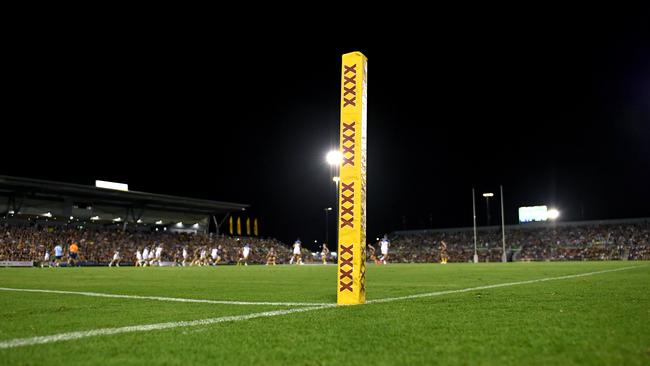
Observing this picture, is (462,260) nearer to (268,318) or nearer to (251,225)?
(251,225)

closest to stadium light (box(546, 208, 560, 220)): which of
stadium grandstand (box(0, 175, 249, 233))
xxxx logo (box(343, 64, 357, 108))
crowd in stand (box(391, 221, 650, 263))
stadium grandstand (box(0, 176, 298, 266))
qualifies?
crowd in stand (box(391, 221, 650, 263))

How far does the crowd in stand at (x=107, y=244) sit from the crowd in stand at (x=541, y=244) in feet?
60.4

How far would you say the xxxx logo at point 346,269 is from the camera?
7043 mm

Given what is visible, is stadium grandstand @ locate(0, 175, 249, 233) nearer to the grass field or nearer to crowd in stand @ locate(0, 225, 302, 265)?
crowd in stand @ locate(0, 225, 302, 265)

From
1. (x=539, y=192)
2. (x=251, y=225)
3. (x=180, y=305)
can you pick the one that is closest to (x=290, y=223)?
(x=251, y=225)

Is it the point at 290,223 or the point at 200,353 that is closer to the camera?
the point at 200,353

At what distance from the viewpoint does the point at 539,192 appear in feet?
235

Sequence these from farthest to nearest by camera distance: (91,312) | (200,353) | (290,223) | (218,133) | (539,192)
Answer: (290,223), (539,192), (218,133), (91,312), (200,353)

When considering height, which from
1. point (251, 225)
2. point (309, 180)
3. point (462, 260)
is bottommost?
point (462, 260)

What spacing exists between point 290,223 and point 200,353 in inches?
3582

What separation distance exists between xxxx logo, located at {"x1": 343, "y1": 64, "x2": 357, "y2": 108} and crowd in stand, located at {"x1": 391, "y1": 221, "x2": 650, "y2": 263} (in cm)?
5714

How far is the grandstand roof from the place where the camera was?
157ft

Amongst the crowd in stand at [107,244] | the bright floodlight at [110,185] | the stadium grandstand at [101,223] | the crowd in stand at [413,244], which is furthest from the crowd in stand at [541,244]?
the bright floodlight at [110,185]

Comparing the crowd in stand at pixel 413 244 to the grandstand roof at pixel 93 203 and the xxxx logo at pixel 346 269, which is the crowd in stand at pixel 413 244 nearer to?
the grandstand roof at pixel 93 203
